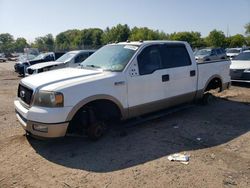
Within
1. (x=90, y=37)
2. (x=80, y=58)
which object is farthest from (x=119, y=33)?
(x=80, y=58)

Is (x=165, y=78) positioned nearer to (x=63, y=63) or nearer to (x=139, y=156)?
(x=139, y=156)

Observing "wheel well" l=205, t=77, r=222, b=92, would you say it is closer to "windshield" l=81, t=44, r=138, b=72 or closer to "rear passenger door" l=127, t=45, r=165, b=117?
"rear passenger door" l=127, t=45, r=165, b=117

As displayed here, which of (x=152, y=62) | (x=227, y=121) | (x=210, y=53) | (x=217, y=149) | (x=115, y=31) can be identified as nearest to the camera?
(x=217, y=149)

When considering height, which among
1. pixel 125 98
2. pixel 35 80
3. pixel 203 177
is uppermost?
pixel 35 80

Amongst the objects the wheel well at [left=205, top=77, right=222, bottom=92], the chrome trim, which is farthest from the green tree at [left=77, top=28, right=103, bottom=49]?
the chrome trim

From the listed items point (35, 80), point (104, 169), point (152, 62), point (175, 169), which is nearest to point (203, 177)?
point (175, 169)

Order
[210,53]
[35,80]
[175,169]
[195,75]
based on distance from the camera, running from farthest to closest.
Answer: [210,53]
[195,75]
[35,80]
[175,169]

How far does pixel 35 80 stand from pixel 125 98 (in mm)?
1710

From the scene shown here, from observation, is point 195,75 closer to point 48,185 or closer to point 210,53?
point 48,185

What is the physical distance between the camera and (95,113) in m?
5.16

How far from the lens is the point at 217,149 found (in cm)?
468

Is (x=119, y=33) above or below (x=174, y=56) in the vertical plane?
above

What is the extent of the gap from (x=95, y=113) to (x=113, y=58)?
1.25m

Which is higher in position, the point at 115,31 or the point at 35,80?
the point at 115,31
